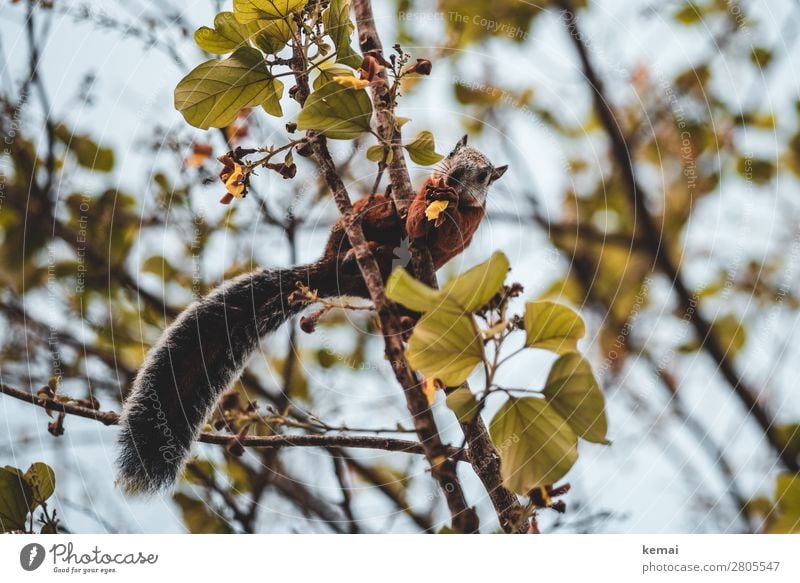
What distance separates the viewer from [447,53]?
1134 millimetres

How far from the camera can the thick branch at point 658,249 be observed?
47.2 inches

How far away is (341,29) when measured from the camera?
719mm

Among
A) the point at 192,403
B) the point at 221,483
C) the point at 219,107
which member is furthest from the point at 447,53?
the point at 221,483

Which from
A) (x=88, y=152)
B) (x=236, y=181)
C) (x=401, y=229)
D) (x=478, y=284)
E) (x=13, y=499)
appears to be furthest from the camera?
(x=88, y=152)

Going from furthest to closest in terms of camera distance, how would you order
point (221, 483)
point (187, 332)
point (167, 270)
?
point (167, 270) < point (221, 483) < point (187, 332)

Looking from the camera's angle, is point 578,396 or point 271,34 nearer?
point 578,396

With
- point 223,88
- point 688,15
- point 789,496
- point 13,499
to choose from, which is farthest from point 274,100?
point 688,15

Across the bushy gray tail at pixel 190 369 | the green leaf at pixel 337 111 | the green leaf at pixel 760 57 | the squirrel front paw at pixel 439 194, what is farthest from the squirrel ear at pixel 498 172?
the green leaf at pixel 760 57

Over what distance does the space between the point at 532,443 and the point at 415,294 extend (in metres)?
0.16

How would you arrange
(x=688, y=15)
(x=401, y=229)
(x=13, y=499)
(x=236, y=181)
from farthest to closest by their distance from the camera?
(x=688, y=15) < (x=401, y=229) < (x=13, y=499) < (x=236, y=181)

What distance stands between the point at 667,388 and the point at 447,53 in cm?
66

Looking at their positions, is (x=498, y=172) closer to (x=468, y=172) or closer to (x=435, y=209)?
(x=468, y=172)
